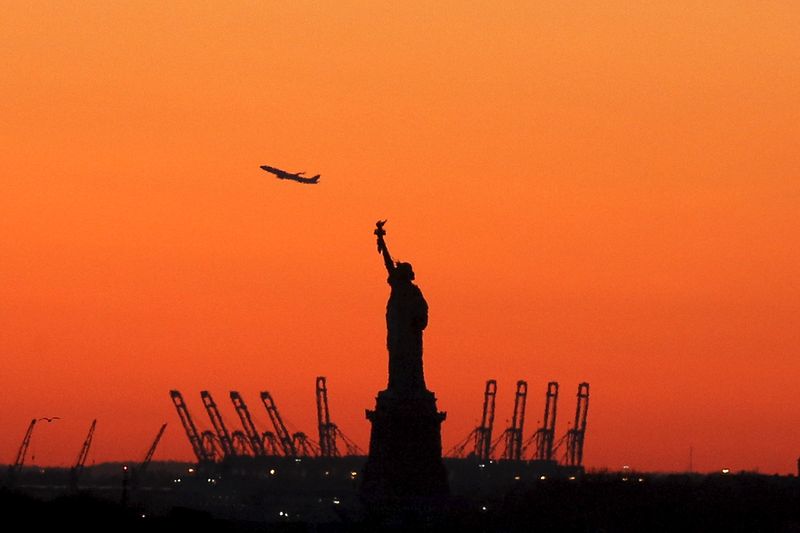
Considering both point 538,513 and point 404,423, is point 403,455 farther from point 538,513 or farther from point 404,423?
point 538,513

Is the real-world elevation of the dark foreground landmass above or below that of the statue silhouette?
below

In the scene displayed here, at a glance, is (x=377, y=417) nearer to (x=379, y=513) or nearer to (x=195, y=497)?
(x=379, y=513)

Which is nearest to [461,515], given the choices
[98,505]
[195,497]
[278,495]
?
[98,505]

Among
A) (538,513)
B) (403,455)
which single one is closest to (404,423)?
(403,455)

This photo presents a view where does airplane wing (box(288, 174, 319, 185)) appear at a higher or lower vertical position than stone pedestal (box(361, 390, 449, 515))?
higher

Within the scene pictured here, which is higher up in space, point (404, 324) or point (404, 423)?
point (404, 324)

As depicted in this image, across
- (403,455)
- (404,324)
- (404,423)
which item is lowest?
(403,455)
